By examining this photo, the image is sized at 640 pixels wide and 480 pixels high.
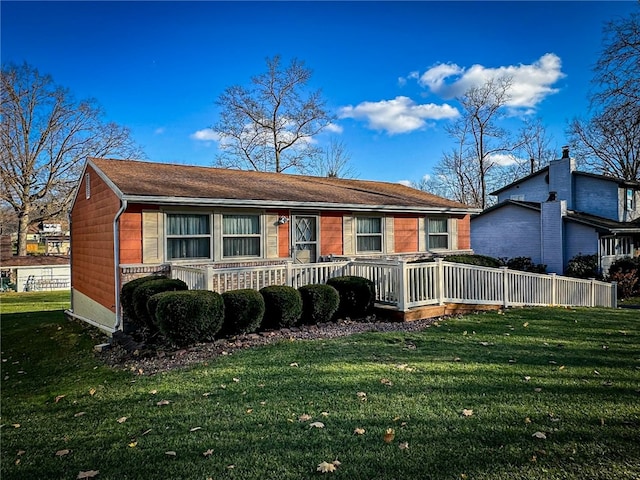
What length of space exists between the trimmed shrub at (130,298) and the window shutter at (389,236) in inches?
309

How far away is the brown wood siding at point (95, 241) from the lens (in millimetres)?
10438

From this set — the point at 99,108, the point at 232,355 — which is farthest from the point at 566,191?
the point at 99,108

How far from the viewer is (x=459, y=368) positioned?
5469 mm

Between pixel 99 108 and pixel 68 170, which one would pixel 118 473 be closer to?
pixel 68 170

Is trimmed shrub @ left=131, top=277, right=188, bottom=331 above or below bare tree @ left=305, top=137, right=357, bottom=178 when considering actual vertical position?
below

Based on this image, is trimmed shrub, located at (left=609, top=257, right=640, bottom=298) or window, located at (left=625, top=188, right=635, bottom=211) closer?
trimmed shrub, located at (left=609, top=257, right=640, bottom=298)

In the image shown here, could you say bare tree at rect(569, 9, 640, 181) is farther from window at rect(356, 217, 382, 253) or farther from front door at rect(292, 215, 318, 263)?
front door at rect(292, 215, 318, 263)

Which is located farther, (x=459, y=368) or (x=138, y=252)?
(x=138, y=252)

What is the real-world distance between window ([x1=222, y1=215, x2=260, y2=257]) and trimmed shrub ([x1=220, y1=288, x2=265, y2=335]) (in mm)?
3697

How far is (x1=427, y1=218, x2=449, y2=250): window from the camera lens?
51.5 ft

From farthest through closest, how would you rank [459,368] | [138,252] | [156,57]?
[156,57] < [138,252] < [459,368]

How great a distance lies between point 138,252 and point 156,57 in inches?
356

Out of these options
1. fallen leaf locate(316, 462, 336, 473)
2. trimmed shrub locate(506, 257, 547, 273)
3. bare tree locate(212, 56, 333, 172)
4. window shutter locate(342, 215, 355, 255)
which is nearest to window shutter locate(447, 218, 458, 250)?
window shutter locate(342, 215, 355, 255)

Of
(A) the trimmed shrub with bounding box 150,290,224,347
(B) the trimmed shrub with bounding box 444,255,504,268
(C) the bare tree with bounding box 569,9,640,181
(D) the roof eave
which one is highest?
(C) the bare tree with bounding box 569,9,640,181
